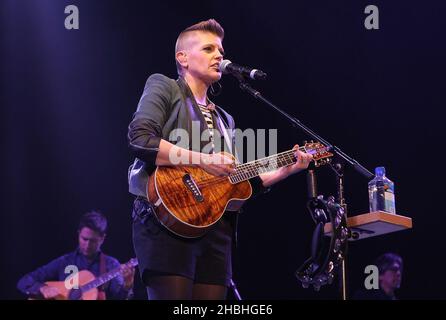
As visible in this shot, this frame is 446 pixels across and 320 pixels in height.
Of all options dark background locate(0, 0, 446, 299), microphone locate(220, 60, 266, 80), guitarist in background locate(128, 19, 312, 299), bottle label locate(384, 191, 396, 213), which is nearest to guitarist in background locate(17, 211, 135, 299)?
dark background locate(0, 0, 446, 299)

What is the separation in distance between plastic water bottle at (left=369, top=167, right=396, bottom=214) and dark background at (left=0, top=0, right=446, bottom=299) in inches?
104

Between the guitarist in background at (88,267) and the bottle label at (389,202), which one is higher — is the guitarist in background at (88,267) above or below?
below

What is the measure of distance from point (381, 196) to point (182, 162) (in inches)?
50.6

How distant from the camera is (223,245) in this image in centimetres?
289

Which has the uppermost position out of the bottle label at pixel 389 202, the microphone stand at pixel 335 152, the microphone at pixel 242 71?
the microphone at pixel 242 71

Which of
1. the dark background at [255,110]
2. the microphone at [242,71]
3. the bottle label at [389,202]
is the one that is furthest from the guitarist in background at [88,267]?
the bottle label at [389,202]

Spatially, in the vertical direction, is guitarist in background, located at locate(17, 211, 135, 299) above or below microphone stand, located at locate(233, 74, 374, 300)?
below

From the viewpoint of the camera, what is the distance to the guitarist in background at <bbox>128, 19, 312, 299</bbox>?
2.69 meters

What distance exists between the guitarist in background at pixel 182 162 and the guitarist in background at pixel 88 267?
3.07 meters

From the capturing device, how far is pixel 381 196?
11.6 feet

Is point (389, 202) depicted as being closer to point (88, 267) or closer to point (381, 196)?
point (381, 196)

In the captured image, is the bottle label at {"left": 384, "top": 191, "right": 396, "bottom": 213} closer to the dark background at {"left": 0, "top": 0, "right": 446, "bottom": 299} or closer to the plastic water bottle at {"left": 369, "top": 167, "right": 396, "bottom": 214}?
the plastic water bottle at {"left": 369, "top": 167, "right": 396, "bottom": 214}

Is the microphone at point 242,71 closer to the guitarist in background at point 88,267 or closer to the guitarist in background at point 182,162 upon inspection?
the guitarist in background at point 182,162

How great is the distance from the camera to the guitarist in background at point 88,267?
598cm
